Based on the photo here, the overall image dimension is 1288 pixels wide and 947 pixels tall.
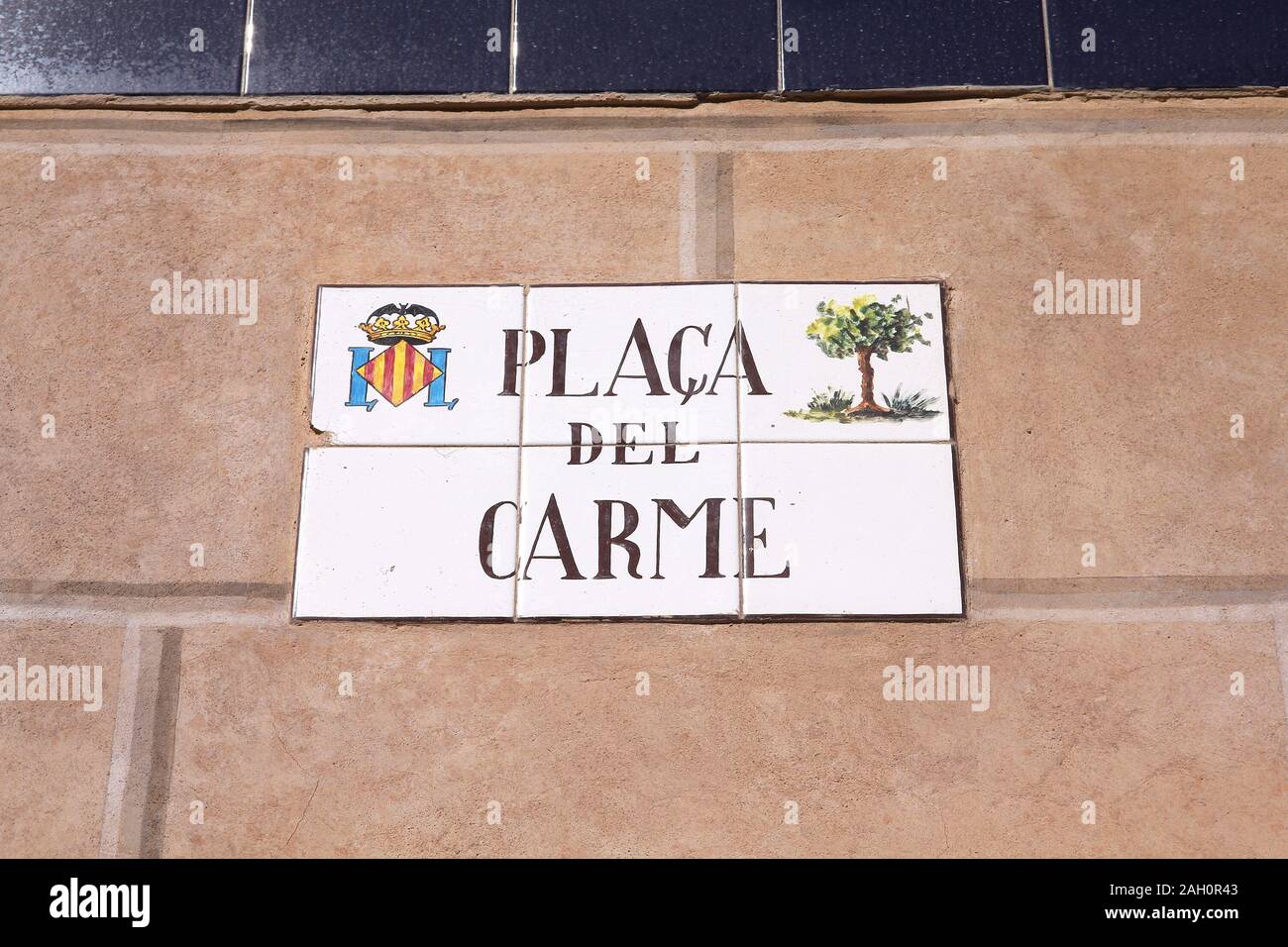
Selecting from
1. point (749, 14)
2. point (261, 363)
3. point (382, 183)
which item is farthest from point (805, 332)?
point (261, 363)

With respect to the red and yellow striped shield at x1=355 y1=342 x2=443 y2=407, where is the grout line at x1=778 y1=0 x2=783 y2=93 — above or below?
above

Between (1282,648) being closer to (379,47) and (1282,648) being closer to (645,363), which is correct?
(645,363)

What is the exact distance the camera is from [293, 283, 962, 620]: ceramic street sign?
427 centimetres

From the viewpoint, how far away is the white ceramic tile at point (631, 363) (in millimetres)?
4398

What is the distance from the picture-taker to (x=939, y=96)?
4793 millimetres

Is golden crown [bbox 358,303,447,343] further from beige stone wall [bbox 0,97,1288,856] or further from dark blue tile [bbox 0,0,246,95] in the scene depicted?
dark blue tile [bbox 0,0,246,95]

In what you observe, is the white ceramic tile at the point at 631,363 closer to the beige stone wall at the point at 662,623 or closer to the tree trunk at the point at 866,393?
the beige stone wall at the point at 662,623

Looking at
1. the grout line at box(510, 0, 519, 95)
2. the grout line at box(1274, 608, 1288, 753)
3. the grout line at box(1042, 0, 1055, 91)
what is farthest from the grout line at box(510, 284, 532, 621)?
the grout line at box(1274, 608, 1288, 753)

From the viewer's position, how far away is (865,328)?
449 centimetres

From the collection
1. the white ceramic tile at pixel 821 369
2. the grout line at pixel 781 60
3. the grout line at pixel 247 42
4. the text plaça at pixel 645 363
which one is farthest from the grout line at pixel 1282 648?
the grout line at pixel 247 42

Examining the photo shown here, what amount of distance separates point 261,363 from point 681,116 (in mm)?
2093

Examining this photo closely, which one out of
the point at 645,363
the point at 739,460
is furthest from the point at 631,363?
the point at 739,460

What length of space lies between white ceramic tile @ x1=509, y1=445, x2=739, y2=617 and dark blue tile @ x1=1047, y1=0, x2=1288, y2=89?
2.40 m
